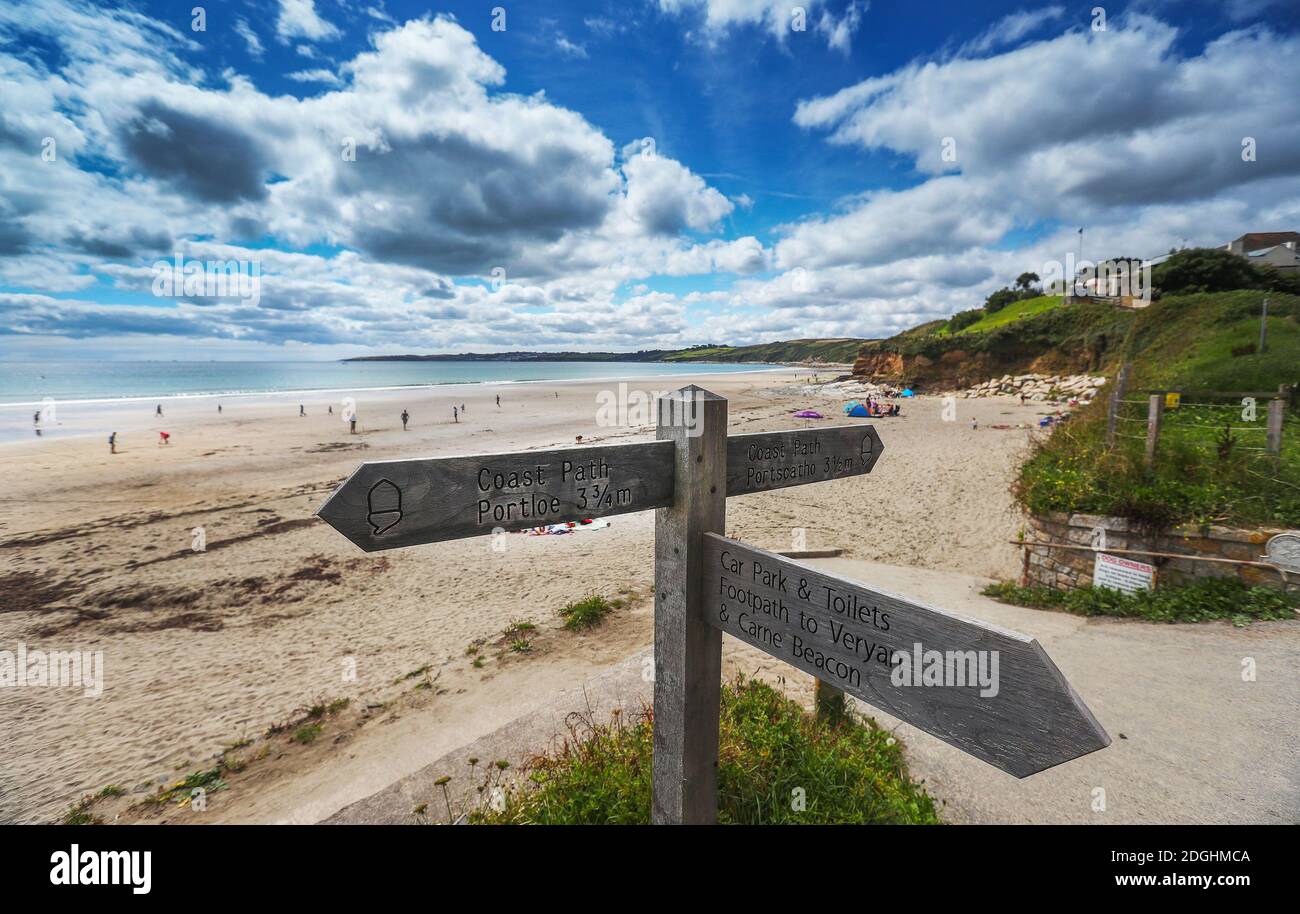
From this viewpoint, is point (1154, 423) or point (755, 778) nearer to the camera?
point (755, 778)

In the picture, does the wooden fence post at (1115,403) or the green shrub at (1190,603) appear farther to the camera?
the wooden fence post at (1115,403)

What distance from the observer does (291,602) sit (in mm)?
8992

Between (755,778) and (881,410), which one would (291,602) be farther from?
(881,410)

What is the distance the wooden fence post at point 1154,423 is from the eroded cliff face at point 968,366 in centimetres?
3414

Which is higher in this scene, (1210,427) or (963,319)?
(963,319)

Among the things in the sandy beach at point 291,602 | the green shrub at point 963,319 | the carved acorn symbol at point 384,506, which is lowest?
the sandy beach at point 291,602

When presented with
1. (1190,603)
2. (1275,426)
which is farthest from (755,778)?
(1275,426)

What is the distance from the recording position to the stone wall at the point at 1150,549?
6.18 metres

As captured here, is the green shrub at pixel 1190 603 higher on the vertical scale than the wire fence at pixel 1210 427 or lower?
lower

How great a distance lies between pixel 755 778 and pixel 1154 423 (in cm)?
788

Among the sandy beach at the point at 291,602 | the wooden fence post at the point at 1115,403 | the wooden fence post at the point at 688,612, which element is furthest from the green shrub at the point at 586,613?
the wooden fence post at the point at 1115,403

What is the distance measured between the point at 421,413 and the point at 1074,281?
6247cm

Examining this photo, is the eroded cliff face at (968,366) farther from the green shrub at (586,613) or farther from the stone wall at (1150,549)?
the green shrub at (586,613)
